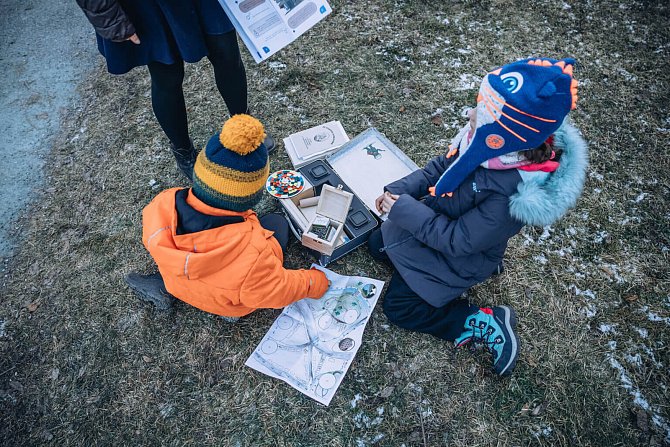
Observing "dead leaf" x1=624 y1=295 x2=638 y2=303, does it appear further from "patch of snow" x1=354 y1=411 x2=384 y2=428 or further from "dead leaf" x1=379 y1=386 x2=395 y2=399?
"patch of snow" x1=354 y1=411 x2=384 y2=428

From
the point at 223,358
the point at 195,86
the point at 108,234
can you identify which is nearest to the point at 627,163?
the point at 223,358

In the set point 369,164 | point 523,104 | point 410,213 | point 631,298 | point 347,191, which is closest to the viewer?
point 523,104

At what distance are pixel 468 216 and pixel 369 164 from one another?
109 cm

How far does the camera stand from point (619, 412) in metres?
2.14

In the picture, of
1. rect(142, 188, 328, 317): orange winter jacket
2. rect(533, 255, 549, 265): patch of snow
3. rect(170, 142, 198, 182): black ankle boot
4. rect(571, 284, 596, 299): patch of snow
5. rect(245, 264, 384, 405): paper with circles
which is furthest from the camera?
rect(170, 142, 198, 182): black ankle boot

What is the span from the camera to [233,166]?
5.45 feet

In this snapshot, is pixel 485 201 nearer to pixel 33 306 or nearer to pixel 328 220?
pixel 328 220

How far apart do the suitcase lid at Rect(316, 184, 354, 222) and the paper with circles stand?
0.37 meters

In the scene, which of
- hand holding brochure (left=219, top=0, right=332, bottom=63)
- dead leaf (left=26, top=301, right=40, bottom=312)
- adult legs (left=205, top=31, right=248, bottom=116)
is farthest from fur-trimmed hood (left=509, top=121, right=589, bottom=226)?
dead leaf (left=26, top=301, right=40, bottom=312)

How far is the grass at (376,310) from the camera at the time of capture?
214cm

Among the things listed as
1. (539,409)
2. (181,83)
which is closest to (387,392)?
(539,409)

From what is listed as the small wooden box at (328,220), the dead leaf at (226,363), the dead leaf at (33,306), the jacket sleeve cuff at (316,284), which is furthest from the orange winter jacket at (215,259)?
the dead leaf at (33,306)

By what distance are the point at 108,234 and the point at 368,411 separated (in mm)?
2167

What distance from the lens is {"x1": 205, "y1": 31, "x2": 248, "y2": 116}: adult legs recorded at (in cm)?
221
